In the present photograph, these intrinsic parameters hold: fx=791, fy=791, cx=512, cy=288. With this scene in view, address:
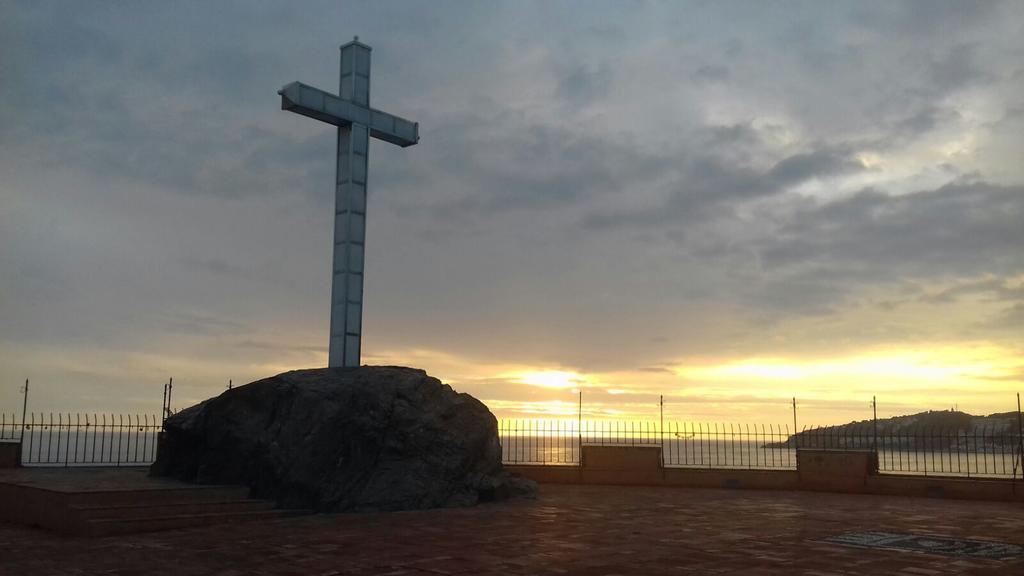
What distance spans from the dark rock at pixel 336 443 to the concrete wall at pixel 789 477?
6.06m

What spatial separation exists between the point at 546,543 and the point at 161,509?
6.57 meters

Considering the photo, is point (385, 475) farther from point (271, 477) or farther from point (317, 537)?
point (317, 537)

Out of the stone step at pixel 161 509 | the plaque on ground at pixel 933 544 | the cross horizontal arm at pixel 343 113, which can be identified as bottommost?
the plaque on ground at pixel 933 544

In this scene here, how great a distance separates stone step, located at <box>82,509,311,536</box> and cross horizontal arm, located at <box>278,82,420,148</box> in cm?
828

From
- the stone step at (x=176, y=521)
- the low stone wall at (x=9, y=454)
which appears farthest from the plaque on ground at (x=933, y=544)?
the low stone wall at (x=9, y=454)

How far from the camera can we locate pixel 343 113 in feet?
57.8

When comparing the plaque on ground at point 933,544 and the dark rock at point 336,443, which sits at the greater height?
the dark rock at point 336,443

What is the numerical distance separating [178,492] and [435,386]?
5463mm

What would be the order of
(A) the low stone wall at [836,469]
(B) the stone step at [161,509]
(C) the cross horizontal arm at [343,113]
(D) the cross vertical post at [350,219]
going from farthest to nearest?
(A) the low stone wall at [836,469] → (D) the cross vertical post at [350,219] → (C) the cross horizontal arm at [343,113] → (B) the stone step at [161,509]

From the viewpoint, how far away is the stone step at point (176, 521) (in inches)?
466

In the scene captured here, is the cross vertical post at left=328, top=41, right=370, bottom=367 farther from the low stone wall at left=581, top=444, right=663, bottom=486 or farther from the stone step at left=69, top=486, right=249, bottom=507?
the low stone wall at left=581, top=444, right=663, bottom=486

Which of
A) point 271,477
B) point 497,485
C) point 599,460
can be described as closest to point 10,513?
point 271,477

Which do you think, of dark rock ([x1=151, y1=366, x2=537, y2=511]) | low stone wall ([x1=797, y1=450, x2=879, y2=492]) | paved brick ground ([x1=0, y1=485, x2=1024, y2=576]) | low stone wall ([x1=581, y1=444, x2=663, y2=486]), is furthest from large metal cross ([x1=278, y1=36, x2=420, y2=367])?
low stone wall ([x1=797, y1=450, x2=879, y2=492])

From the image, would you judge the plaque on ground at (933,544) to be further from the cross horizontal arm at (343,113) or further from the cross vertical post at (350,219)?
the cross horizontal arm at (343,113)
